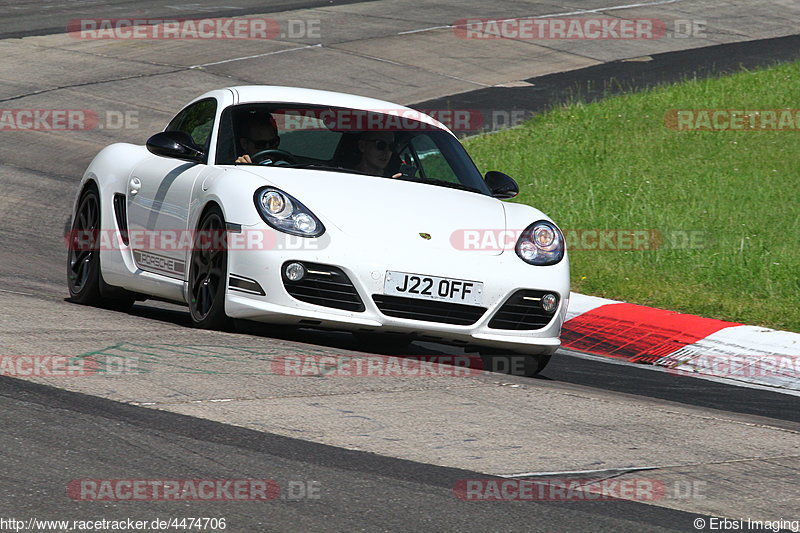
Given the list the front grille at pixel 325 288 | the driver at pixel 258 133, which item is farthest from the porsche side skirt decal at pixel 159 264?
the front grille at pixel 325 288

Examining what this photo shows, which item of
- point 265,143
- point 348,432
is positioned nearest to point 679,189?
point 265,143

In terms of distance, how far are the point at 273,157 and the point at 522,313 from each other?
1.75 m

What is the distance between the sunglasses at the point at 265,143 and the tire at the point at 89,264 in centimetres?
134

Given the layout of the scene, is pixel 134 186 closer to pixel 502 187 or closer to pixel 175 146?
pixel 175 146

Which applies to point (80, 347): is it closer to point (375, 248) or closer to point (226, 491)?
point (375, 248)

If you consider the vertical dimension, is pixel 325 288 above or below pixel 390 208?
below

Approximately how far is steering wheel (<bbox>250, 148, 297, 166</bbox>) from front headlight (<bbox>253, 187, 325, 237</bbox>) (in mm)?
717

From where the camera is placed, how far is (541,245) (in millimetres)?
7367

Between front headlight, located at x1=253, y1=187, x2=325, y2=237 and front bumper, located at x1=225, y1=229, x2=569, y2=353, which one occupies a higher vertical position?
front headlight, located at x1=253, y1=187, x2=325, y2=237

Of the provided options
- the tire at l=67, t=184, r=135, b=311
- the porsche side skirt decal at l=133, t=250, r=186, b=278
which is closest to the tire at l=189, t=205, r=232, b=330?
the porsche side skirt decal at l=133, t=250, r=186, b=278

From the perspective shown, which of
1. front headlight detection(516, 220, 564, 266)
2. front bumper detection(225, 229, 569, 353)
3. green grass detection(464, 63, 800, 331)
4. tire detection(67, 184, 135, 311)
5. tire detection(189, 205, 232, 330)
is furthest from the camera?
green grass detection(464, 63, 800, 331)

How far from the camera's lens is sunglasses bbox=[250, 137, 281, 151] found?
7883 mm

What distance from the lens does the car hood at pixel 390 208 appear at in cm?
690

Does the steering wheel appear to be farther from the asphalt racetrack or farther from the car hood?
the asphalt racetrack
